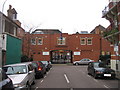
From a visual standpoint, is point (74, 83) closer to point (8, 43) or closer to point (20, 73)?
point (20, 73)

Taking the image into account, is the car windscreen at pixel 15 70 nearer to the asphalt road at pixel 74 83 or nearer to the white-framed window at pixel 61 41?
the asphalt road at pixel 74 83

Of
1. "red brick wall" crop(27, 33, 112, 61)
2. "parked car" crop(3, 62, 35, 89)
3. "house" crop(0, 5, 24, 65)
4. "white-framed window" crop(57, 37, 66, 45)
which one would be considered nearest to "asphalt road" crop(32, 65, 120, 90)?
"parked car" crop(3, 62, 35, 89)

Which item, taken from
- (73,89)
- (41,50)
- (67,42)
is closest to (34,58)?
(41,50)

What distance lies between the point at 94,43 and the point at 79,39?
3.63 metres

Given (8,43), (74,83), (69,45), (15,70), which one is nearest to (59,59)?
(69,45)

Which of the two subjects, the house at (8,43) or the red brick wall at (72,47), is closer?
the house at (8,43)

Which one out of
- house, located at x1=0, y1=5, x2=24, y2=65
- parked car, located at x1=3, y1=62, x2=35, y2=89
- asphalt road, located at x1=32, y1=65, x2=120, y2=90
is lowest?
asphalt road, located at x1=32, y1=65, x2=120, y2=90

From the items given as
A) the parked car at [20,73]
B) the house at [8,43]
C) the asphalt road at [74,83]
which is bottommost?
the asphalt road at [74,83]

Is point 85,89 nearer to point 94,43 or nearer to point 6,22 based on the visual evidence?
point 6,22

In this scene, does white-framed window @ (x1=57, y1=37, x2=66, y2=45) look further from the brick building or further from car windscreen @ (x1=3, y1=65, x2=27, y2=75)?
car windscreen @ (x1=3, y1=65, x2=27, y2=75)

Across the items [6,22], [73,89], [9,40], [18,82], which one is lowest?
[73,89]

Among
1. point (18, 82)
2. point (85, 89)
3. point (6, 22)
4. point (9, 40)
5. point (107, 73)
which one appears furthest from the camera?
point (6, 22)

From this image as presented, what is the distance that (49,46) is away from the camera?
4231 cm

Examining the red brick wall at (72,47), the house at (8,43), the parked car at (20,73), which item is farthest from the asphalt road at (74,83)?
the red brick wall at (72,47)
